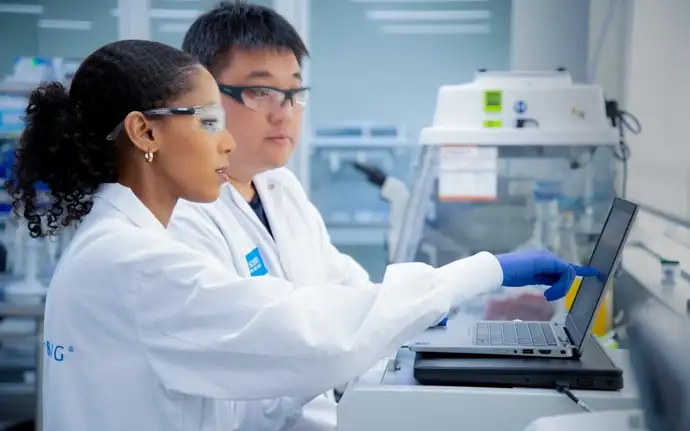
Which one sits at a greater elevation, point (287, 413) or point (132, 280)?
point (132, 280)

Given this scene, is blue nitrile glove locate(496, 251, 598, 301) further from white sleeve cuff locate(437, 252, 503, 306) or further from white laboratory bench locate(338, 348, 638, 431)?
white laboratory bench locate(338, 348, 638, 431)

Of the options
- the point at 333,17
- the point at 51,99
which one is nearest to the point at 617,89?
the point at 333,17

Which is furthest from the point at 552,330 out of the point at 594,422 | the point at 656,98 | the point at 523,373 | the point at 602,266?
the point at 656,98

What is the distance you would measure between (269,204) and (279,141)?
174 mm

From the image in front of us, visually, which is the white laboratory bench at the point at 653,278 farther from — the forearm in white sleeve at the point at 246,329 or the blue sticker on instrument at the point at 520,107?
the forearm in white sleeve at the point at 246,329

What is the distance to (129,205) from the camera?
106 centimetres

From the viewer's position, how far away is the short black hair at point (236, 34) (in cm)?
150

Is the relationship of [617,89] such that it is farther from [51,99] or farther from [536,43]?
[51,99]

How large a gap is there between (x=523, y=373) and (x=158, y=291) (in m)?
0.51

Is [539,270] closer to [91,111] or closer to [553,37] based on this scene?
[91,111]

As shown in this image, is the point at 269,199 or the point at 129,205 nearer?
the point at 129,205

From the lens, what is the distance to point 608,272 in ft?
3.83

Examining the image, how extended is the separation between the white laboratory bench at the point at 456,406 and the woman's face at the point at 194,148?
36 centimetres

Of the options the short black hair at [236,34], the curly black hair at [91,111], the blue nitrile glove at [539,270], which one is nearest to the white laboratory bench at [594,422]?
the blue nitrile glove at [539,270]
